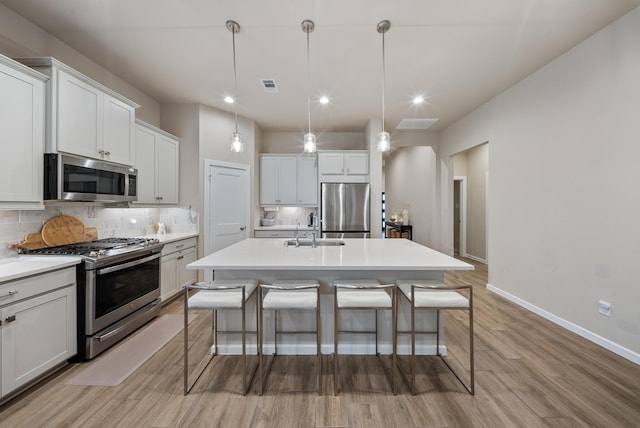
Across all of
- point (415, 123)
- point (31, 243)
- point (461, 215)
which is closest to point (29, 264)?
point (31, 243)

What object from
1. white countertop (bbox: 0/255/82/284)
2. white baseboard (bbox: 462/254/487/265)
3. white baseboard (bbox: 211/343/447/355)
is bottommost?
white baseboard (bbox: 211/343/447/355)

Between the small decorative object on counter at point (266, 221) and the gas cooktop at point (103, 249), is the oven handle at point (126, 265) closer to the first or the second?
the gas cooktop at point (103, 249)

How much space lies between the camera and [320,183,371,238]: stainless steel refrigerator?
4742mm

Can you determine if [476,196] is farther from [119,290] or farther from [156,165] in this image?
[119,290]

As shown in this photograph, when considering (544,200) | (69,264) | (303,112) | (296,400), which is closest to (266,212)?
(303,112)

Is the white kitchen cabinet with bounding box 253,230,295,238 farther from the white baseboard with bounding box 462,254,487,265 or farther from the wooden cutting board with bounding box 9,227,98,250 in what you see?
the white baseboard with bounding box 462,254,487,265

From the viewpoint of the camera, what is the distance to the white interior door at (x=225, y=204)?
167 inches

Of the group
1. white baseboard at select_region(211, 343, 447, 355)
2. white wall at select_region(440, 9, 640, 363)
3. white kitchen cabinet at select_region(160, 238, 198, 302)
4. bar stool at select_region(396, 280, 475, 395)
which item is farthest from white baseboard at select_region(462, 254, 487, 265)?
white kitchen cabinet at select_region(160, 238, 198, 302)

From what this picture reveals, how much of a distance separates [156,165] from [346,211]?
3.00 meters

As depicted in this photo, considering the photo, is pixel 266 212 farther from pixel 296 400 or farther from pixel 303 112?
pixel 296 400

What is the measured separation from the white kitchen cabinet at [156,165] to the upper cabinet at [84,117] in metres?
Answer: 0.28

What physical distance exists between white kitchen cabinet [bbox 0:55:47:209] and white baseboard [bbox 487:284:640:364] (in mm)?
4929

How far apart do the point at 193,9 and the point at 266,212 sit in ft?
12.3

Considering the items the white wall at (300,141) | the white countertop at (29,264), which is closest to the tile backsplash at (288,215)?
the white wall at (300,141)
